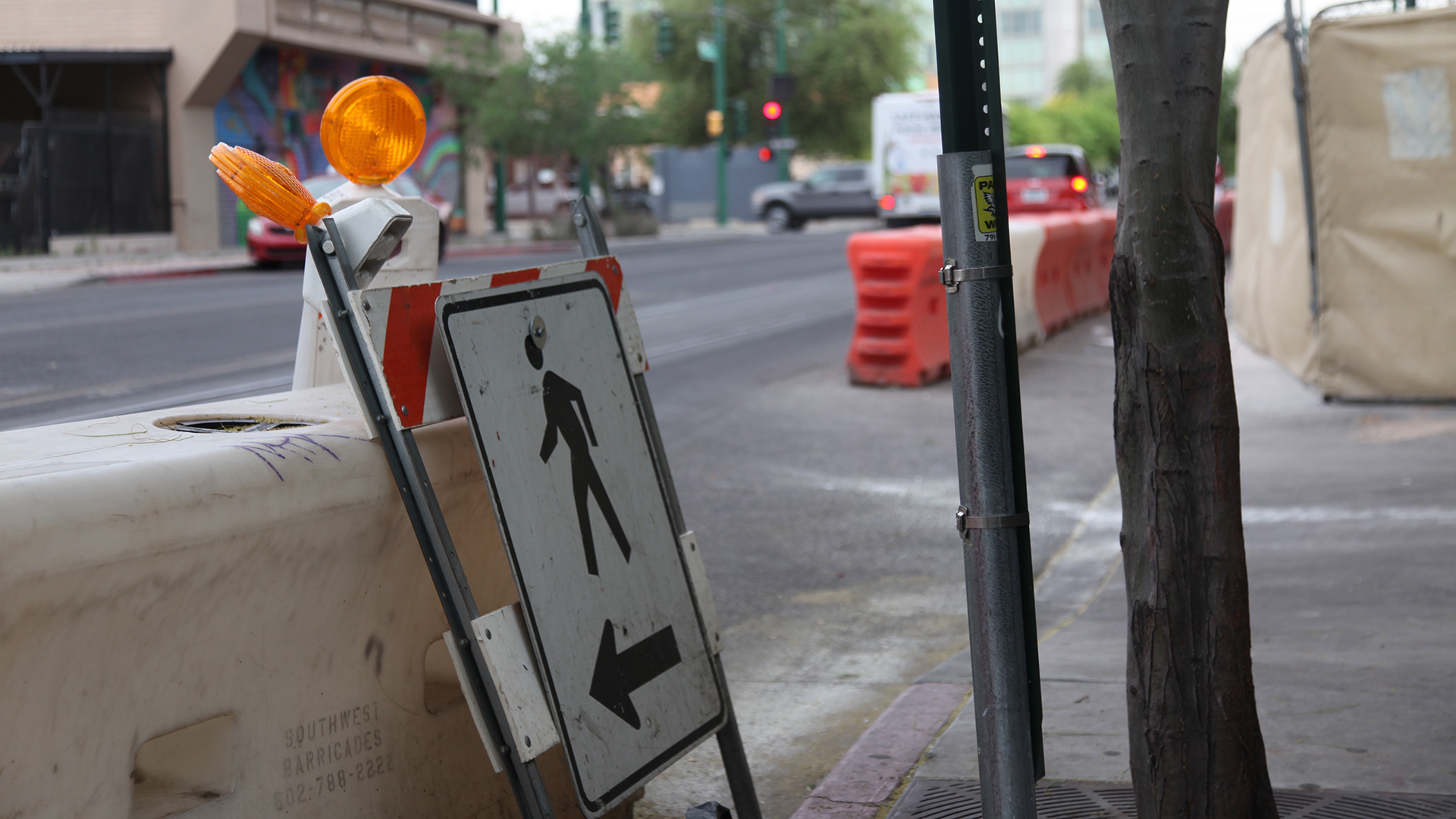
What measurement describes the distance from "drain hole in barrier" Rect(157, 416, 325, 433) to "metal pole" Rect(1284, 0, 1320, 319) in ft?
25.2

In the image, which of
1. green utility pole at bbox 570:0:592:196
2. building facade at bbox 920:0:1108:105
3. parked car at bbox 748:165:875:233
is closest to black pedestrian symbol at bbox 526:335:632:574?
green utility pole at bbox 570:0:592:196

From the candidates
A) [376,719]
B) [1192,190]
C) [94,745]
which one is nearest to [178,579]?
[94,745]

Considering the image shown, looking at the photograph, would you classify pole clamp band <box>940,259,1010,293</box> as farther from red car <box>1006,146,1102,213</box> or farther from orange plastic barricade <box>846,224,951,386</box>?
red car <box>1006,146,1102,213</box>

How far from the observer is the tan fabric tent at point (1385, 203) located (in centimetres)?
861

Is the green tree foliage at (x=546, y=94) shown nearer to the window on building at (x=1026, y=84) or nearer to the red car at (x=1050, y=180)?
the red car at (x=1050, y=180)

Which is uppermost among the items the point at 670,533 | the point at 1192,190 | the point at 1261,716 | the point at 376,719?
the point at 1192,190

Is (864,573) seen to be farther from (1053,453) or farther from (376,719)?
(376,719)

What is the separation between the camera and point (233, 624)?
8.41 ft

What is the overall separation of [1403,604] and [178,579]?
4169 millimetres

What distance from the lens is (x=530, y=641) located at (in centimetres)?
276

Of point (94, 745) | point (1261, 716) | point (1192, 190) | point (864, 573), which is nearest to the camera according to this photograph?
point (94, 745)

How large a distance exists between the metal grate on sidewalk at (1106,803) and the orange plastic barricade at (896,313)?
23.0ft

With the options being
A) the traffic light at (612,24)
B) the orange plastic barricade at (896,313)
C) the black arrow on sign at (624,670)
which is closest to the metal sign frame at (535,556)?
the black arrow on sign at (624,670)

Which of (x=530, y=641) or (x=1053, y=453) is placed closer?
(x=530, y=641)
